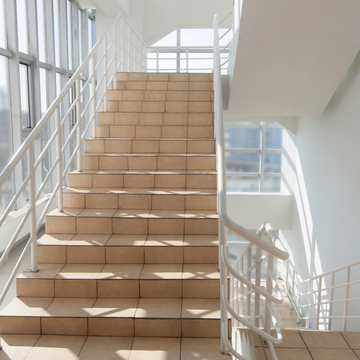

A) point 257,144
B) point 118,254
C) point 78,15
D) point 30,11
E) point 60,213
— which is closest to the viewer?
Answer: point 118,254

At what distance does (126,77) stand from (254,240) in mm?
4176

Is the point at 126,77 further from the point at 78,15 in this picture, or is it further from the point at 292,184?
the point at 292,184

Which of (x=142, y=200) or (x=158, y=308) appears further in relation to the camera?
(x=142, y=200)

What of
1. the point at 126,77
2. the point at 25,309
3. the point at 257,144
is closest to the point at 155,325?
the point at 25,309

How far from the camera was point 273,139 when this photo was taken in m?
9.36

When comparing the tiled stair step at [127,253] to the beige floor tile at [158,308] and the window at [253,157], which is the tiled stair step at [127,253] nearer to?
the beige floor tile at [158,308]

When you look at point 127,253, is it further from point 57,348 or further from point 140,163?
point 140,163

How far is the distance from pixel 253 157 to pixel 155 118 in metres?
5.49

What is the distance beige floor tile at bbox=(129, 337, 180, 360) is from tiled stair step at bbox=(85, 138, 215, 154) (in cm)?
218

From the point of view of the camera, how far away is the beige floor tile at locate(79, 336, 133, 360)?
2.06 metres

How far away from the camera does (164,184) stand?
3518 mm

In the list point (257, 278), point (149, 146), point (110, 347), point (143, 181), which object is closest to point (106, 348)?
point (110, 347)

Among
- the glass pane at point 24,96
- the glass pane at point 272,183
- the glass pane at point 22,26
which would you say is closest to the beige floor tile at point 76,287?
the glass pane at point 24,96

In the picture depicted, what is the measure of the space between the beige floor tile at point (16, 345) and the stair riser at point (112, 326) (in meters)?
0.04
